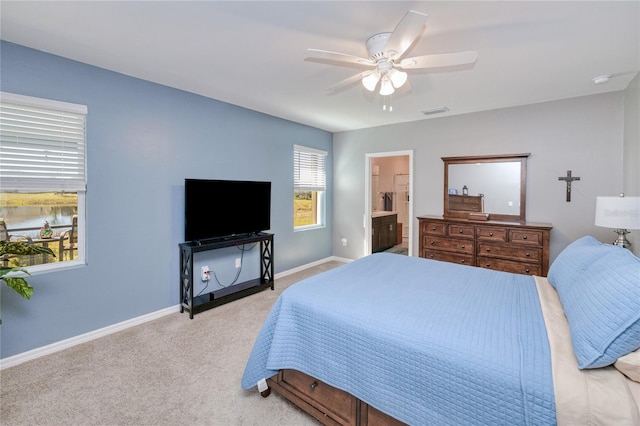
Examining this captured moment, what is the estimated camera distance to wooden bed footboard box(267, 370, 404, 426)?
152cm

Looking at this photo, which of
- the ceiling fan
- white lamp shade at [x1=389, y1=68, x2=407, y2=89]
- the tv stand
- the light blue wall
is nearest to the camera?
the ceiling fan

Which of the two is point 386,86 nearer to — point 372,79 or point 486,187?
point 372,79

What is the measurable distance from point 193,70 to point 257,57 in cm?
73

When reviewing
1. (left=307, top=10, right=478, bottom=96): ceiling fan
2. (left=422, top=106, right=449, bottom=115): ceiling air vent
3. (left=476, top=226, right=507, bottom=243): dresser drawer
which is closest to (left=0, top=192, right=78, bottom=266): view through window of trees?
(left=307, top=10, right=478, bottom=96): ceiling fan

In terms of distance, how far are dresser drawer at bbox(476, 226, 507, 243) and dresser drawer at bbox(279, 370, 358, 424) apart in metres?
2.96

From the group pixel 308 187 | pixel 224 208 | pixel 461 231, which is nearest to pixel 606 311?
pixel 461 231

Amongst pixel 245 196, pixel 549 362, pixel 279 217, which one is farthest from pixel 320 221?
pixel 549 362

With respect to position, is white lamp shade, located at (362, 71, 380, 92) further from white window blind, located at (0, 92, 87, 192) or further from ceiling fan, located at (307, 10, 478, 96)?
white window blind, located at (0, 92, 87, 192)

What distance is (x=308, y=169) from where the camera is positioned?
5188 mm

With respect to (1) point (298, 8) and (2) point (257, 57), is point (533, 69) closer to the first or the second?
(1) point (298, 8)

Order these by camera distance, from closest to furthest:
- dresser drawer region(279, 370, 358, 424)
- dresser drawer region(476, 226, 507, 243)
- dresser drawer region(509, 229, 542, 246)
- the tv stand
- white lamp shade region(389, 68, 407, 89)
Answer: dresser drawer region(279, 370, 358, 424) < white lamp shade region(389, 68, 407, 89) < the tv stand < dresser drawer region(509, 229, 542, 246) < dresser drawer region(476, 226, 507, 243)

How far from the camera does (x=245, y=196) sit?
3.82m

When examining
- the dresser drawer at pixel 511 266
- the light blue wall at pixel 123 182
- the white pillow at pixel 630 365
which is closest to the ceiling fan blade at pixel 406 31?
the white pillow at pixel 630 365

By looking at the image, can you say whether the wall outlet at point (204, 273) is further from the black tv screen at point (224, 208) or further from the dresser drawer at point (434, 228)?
the dresser drawer at point (434, 228)
